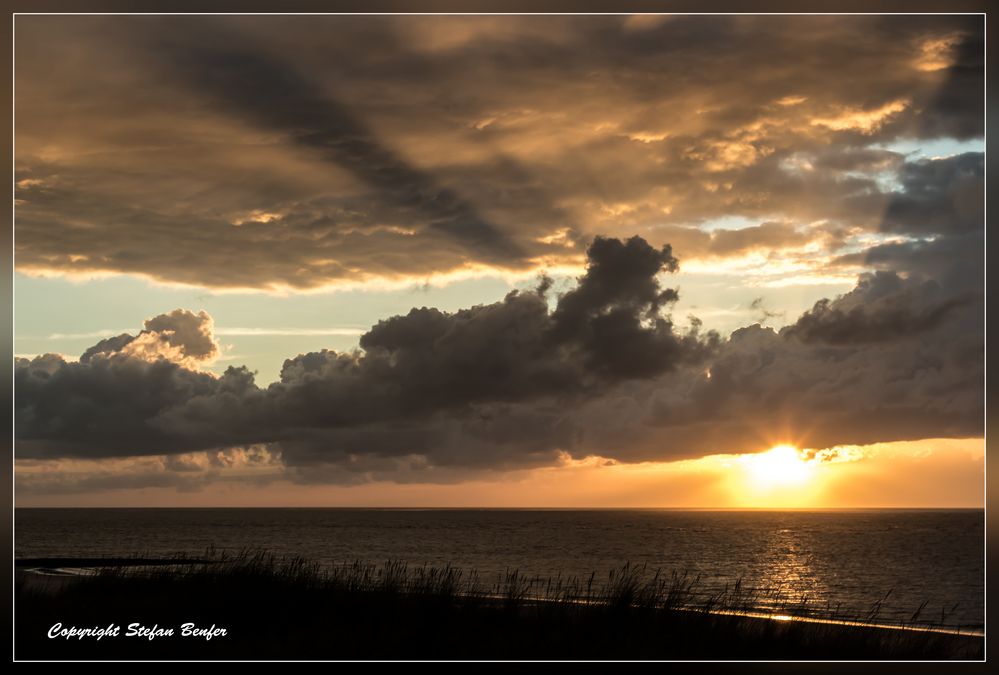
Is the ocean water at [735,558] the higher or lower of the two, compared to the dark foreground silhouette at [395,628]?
lower

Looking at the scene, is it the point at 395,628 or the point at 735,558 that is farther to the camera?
the point at 735,558

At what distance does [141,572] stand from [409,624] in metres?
11.0

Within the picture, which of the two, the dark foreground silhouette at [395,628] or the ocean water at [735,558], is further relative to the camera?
the ocean water at [735,558]

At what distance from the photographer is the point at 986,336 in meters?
10.7

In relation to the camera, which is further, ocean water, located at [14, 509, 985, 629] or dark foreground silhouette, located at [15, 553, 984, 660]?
ocean water, located at [14, 509, 985, 629]

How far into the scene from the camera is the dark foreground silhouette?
13625mm

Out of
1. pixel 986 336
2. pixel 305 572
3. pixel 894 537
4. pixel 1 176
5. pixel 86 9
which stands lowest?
pixel 894 537

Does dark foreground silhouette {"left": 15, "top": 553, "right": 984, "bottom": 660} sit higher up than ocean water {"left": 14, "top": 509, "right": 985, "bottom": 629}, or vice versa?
dark foreground silhouette {"left": 15, "top": 553, "right": 984, "bottom": 660}

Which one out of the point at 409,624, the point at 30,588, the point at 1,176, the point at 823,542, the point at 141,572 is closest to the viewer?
the point at 1,176

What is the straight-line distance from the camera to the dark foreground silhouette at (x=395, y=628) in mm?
13625

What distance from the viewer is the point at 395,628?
15.5m

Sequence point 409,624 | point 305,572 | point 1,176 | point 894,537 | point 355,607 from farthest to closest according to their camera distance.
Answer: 1. point 894,537
2. point 305,572
3. point 355,607
4. point 409,624
5. point 1,176

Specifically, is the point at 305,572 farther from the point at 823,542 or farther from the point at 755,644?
the point at 823,542

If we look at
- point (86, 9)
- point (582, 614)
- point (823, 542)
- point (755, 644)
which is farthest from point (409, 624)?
point (823, 542)
